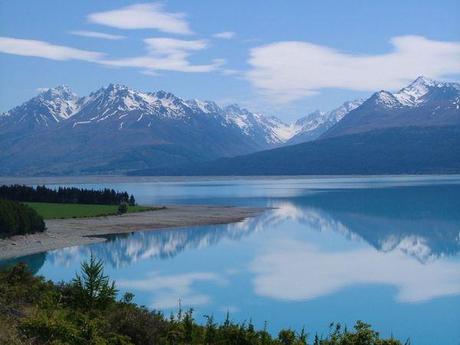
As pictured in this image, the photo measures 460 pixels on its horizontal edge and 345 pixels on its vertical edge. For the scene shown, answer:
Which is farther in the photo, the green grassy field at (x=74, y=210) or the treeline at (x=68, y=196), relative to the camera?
the treeline at (x=68, y=196)

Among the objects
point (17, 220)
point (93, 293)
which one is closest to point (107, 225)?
point (17, 220)

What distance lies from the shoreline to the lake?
228 cm

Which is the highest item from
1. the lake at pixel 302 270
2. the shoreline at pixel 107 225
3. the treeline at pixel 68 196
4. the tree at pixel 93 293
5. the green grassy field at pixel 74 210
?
the treeline at pixel 68 196

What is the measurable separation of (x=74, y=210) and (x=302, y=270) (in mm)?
49632

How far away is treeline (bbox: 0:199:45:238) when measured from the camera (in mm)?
56844

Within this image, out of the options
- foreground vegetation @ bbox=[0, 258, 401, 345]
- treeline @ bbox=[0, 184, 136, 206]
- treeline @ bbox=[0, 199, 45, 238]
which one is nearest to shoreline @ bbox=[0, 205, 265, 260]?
treeline @ bbox=[0, 199, 45, 238]

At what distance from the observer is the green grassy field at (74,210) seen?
80812mm

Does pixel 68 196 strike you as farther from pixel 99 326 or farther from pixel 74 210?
pixel 99 326

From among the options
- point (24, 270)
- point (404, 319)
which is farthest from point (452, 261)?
point (24, 270)

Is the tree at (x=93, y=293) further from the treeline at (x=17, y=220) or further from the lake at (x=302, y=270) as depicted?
the treeline at (x=17, y=220)

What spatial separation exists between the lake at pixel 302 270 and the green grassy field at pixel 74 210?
1667 cm

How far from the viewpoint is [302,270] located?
147ft

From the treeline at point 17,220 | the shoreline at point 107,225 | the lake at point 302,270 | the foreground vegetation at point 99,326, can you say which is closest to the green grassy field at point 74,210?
the shoreline at point 107,225

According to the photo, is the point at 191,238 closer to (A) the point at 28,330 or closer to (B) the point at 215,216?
(B) the point at 215,216
